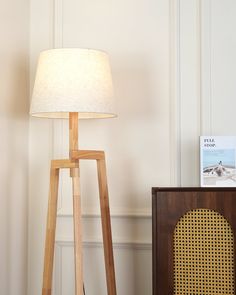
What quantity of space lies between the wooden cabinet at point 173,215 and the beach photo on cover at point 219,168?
30 centimetres

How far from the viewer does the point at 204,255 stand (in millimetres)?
1599

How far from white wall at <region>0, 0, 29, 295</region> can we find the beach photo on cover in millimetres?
772

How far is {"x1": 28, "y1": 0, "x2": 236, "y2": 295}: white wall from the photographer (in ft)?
6.57

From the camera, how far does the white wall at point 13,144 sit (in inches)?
73.0

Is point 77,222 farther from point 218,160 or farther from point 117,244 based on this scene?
point 218,160

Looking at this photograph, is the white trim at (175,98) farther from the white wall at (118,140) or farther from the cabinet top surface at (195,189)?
the cabinet top surface at (195,189)

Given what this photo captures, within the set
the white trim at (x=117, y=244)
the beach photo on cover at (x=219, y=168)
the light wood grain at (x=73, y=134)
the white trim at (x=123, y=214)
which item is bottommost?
the white trim at (x=117, y=244)

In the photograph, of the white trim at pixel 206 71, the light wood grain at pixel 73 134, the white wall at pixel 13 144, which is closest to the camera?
the light wood grain at pixel 73 134

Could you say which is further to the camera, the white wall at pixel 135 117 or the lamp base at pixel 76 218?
the white wall at pixel 135 117

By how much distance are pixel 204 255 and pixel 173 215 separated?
166mm

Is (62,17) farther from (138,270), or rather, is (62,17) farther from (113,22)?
(138,270)

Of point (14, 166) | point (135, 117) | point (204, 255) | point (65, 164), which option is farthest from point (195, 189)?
point (14, 166)

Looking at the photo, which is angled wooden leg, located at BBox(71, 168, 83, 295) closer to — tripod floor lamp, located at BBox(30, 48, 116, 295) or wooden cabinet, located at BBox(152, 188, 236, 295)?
tripod floor lamp, located at BBox(30, 48, 116, 295)

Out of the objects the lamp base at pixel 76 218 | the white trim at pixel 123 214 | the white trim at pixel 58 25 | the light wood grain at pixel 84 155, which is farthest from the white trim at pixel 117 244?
the white trim at pixel 58 25
